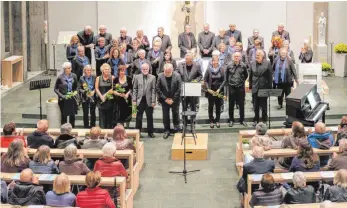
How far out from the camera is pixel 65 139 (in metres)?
10.2

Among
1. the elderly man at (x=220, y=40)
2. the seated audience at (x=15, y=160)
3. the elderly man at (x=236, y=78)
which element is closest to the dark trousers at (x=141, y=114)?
the elderly man at (x=236, y=78)

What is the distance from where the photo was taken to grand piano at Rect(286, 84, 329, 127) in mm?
12000

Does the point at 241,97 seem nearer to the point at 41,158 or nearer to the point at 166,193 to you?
the point at 166,193

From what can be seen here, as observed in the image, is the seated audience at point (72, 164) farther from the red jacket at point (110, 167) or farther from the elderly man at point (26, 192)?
the elderly man at point (26, 192)

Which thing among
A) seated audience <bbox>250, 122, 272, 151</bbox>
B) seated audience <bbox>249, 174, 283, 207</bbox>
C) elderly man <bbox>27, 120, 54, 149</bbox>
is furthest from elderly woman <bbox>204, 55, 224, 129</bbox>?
seated audience <bbox>249, 174, 283, 207</bbox>

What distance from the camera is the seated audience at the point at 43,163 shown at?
8.93 metres

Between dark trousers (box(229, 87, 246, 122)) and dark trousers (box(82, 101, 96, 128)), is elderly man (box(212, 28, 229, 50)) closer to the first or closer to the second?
dark trousers (box(229, 87, 246, 122))

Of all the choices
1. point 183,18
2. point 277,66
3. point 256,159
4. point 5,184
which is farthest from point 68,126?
point 183,18

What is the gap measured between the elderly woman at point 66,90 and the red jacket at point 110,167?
3948 millimetres

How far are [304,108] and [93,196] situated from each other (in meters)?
5.24

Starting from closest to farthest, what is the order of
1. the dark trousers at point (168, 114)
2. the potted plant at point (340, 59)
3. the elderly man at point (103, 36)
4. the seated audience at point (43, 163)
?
the seated audience at point (43, 163) < the dark trousers at point (168, 114) < the elderly man at point (103, 36) < the potted plant at point (340, 59)

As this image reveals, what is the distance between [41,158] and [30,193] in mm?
876

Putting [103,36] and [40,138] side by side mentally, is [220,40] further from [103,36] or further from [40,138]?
[40,138]

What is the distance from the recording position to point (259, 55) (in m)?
13.4
